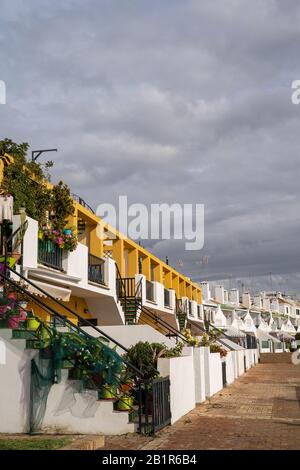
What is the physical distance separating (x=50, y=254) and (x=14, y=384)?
599 cm

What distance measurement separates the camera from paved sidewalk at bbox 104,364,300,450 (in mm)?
9070

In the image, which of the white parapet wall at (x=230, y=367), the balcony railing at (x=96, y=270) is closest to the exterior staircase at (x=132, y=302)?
the balcony railing at (x=96, y=270)

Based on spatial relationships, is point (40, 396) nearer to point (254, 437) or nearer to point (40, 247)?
point (254, 437)

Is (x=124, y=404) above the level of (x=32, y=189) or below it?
below

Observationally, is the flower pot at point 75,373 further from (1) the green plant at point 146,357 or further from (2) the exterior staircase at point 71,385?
(1) the green plant at point 146,357

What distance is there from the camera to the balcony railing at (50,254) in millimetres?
14992

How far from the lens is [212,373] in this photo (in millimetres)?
17609

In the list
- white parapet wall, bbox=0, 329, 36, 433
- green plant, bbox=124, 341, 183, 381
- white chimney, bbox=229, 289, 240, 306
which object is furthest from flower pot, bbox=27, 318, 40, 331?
white chimney, bbox=229, 289, 240, 306

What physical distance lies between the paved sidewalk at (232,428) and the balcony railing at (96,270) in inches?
234

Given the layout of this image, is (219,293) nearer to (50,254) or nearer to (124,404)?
(50,254)

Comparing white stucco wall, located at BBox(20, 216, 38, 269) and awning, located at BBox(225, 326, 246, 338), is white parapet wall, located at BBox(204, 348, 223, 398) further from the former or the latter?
awning, located at BBox(225, 326, 246, 338)

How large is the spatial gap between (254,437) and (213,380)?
8050mm

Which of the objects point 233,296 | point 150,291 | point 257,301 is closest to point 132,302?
point 150,291
